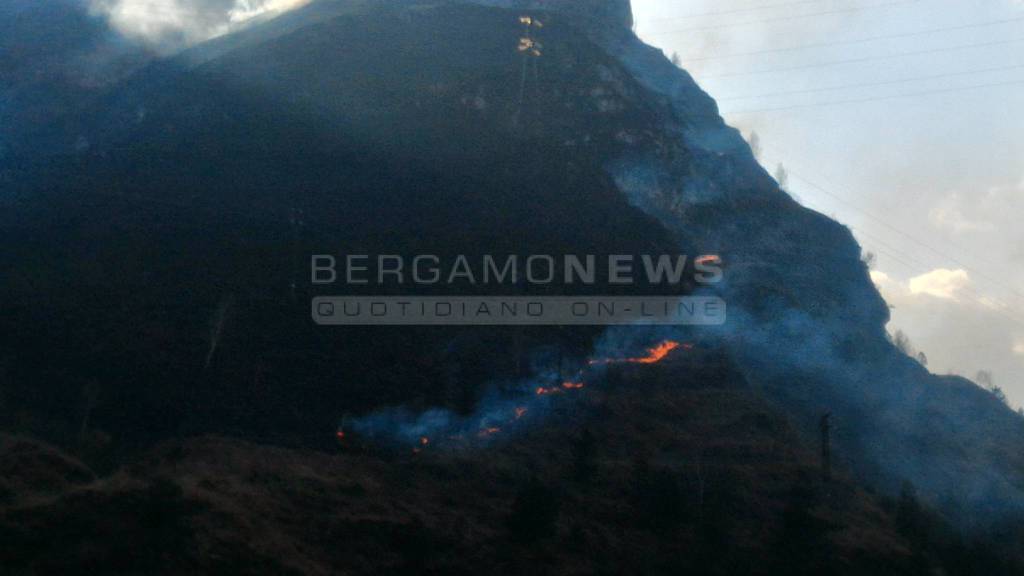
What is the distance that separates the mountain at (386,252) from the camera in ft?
168

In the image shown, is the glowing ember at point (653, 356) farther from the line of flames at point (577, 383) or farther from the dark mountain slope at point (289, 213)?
the dark mountain slope at point (289, 213)

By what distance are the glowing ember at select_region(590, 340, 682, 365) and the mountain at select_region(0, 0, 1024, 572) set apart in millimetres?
914

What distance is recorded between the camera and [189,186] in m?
73.2

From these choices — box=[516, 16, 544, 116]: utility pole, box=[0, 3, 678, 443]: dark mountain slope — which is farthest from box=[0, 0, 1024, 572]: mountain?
box=[516, 16, 544, 116]: utility pole

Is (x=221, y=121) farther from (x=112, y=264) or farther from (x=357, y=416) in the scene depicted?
(x=357, y=416)

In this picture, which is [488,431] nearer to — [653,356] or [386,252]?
[653,356]

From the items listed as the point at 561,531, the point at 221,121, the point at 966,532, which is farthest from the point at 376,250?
the point at 966,532

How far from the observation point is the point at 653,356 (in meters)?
68.6

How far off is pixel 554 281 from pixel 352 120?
26565 mm

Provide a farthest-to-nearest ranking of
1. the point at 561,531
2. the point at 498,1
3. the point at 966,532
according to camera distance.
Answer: the point at 498,1, the point at 966,532, the point at 561,531

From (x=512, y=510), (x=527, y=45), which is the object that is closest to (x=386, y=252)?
(x=512, y=510)

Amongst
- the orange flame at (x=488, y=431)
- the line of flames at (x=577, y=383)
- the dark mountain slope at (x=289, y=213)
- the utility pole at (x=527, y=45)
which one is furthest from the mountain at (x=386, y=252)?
the orange flame at (x=488, y=431)

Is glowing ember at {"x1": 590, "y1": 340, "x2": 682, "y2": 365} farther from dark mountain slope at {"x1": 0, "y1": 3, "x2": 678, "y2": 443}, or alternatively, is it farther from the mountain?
dark mountain slope at {"x1": 0, "y1": 3, "x2": 678, "y2": 443}

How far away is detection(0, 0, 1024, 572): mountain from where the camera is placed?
51.3 meters
